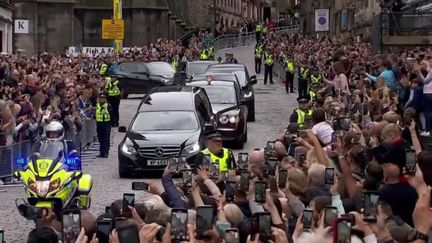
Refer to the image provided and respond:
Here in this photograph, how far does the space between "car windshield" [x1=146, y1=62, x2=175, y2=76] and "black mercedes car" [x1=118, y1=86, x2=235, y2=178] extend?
18.3 meters

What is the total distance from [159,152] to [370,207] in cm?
1320

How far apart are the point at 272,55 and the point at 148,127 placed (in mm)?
28616

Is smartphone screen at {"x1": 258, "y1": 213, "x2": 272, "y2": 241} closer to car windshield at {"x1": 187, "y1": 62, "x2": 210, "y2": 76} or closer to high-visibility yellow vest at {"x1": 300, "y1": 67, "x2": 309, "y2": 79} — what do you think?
high-visibility yellow vest at {"x1": 300, "y1": 67, "x2": 309, "y2": 79}

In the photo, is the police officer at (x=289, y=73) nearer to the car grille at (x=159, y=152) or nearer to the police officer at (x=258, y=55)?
the police officer at (x=258, y=55)

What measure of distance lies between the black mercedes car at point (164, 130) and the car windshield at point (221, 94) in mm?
3007

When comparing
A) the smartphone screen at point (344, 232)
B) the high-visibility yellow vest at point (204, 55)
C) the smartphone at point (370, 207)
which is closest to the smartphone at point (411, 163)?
the smartphone at point (370, 207)

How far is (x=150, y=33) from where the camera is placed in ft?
219

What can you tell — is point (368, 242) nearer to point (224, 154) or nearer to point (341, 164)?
point (341, 164)

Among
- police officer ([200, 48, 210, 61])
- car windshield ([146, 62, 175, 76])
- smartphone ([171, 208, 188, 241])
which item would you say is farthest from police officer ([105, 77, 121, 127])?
police officer ([200, 48, 210, 61])

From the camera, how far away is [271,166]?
11.4 metres

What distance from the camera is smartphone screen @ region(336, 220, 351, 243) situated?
23.0ft

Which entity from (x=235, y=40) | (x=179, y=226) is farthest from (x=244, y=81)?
(x=235, y=40)

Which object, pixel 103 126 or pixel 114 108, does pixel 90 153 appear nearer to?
pixel 103 126

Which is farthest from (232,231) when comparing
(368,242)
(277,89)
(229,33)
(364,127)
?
(229,33)
